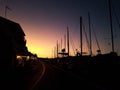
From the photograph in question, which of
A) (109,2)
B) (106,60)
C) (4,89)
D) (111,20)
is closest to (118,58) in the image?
(106,60)

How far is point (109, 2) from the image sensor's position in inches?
1191

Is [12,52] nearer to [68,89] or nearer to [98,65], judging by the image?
[98,65]

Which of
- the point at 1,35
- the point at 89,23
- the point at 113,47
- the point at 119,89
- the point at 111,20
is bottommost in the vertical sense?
the point at 119,89

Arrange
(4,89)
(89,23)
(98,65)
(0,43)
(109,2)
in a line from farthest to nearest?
1. (89,23)
2. (109,2)
3. (98,65)
4. (0,43)
5. (4,89)

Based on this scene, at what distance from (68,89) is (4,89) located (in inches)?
169

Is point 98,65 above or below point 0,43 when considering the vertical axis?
below

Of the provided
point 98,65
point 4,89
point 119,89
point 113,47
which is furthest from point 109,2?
point 4,89

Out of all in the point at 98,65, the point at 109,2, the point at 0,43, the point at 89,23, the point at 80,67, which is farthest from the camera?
the point at 89,23

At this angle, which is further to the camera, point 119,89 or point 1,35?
point 1,35

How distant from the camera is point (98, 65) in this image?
2725 cm

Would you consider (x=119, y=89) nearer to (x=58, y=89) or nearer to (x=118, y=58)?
(x=58, y=89)

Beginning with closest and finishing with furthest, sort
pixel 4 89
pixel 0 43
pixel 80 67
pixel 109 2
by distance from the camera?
pixel 4 89 → pixel 0 43 → pixel 109 2 → pixel 80 67

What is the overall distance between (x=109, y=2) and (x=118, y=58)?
34.6ft

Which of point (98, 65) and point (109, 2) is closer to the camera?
point (98, 65)
